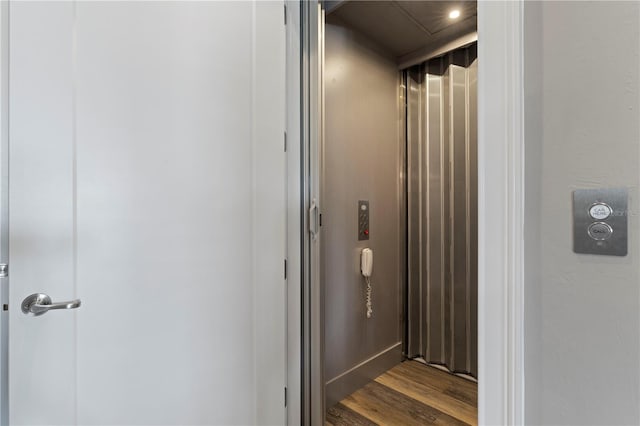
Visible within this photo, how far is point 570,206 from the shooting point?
0.62 meters

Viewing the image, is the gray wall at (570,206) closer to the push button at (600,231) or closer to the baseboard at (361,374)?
the push button at (600,231)

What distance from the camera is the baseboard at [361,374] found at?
200 centimetres

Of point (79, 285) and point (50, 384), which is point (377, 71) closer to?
point (79, 285)

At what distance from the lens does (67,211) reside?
878 millimetres

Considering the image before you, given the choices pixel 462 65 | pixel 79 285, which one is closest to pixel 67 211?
pixel 79 285

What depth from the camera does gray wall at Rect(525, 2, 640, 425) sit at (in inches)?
22.0

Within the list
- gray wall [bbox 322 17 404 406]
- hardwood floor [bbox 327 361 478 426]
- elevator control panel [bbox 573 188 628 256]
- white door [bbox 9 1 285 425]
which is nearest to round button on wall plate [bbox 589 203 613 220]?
elevator control panel [bbox 573 188 628 256]

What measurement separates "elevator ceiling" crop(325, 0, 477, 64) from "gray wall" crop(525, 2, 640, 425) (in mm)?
1501

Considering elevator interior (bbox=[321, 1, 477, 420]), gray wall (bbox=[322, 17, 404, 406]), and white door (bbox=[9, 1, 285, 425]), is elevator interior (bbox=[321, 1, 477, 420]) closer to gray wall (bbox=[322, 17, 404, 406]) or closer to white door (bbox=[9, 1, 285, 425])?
gray wall (bbox=[322, 17, 404, 406])

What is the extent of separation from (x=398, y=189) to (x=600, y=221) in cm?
202

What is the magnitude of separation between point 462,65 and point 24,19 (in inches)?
97.9

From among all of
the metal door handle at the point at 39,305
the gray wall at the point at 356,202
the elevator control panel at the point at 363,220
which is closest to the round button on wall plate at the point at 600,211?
the metal door handle at the point at 39,305

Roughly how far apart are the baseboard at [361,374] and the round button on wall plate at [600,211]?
1.83m

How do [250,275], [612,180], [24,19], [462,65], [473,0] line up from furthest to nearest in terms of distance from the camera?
[462,65]
[473,0]
[250,275]
[24,19]
[612,180]
